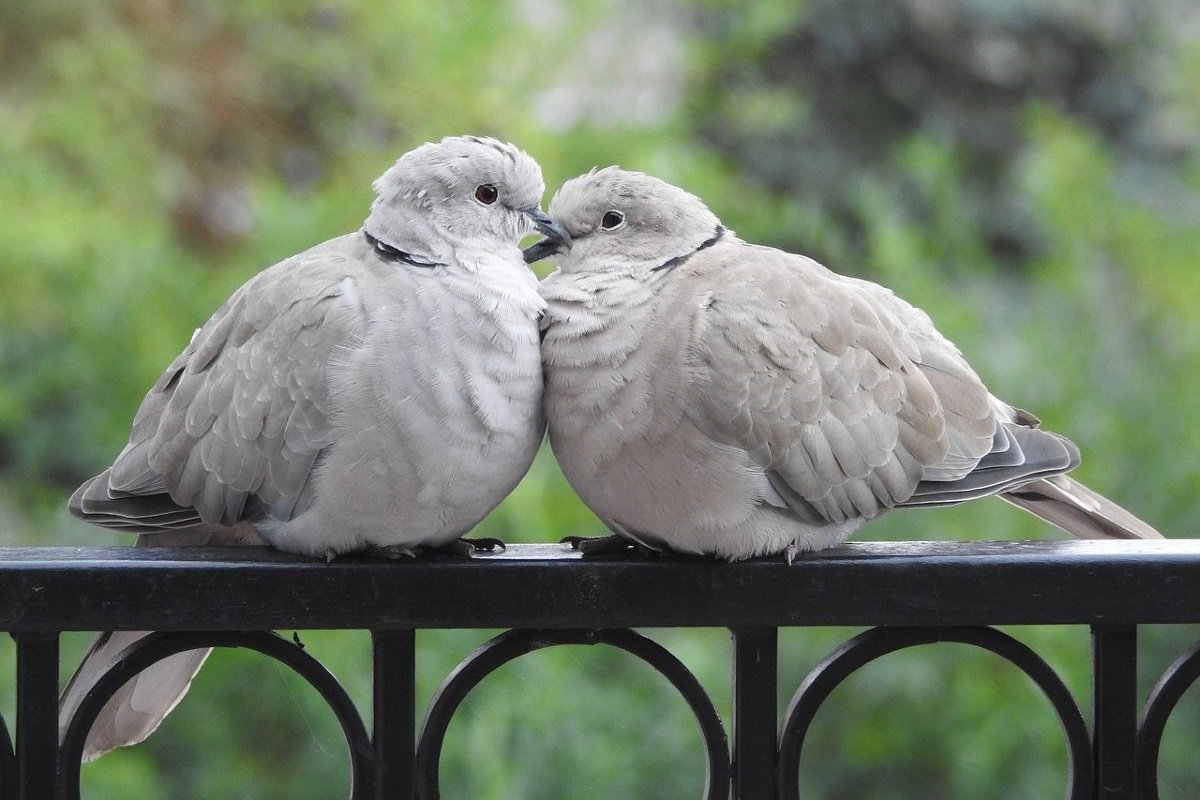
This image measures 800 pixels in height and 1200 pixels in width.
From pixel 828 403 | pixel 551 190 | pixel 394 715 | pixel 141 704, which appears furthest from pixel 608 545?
pixel 551 190

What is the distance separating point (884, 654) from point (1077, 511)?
594 millimetres

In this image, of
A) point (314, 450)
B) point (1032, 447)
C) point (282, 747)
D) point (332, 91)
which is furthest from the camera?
point (332, 91)

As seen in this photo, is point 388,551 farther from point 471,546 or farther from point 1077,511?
point 1077,511

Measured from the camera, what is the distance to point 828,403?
1494 mm

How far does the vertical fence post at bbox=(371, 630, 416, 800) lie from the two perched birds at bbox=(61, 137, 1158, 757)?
26cm

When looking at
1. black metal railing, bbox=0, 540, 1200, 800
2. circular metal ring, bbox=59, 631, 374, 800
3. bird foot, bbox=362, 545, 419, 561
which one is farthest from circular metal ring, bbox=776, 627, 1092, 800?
bird foot, bbox=362, 545, 419, 561

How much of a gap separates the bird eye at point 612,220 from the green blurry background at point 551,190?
3.66ft

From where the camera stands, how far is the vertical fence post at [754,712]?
3.84 ft

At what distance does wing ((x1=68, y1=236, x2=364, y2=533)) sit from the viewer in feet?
4.70

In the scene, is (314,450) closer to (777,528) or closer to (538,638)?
(538,638)

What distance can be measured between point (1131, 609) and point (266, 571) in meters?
0.78

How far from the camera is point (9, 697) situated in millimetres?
2771

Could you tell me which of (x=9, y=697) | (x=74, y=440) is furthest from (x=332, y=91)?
(x=9, y=697)

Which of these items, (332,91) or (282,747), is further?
(332,91)
